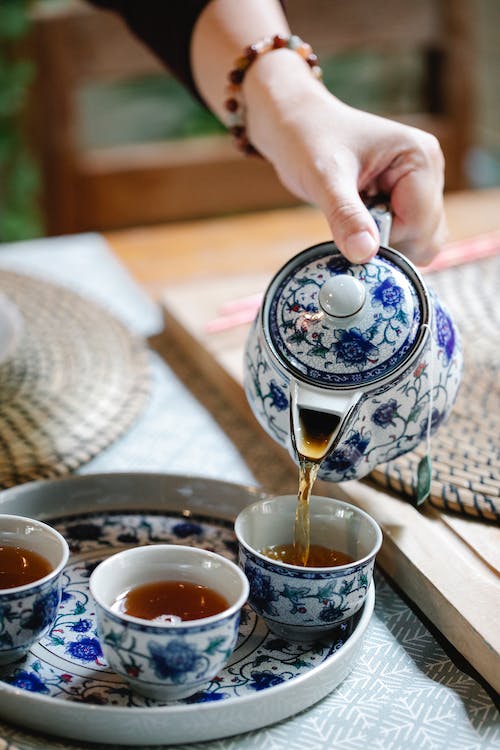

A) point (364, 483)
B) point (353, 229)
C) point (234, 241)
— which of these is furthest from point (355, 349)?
point (234, 241)

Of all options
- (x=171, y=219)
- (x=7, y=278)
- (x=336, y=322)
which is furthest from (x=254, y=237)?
(x=336, y=322)

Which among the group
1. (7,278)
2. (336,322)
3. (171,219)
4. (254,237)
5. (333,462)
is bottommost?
(171,219)

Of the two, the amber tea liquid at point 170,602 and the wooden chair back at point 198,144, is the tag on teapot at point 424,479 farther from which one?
the wooden chair back at point 198,144

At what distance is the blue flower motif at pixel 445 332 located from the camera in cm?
80

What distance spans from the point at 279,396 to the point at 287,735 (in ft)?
0.91

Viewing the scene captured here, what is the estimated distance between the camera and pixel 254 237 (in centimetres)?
168

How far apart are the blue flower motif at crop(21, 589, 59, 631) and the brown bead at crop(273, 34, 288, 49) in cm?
68

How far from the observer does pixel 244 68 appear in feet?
3.47

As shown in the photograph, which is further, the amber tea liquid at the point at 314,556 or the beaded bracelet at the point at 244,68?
the beaded bracelet at the point at 244,68

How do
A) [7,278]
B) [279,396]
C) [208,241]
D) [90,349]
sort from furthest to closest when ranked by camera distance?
[208,241], [7,278], [90,349], [279,396]

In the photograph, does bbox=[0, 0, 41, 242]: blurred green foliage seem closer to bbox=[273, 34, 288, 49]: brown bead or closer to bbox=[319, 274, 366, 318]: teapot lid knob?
bbox=[273, 34, 288, 49]: brown bead

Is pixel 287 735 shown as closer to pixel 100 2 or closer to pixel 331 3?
pixel 100 2

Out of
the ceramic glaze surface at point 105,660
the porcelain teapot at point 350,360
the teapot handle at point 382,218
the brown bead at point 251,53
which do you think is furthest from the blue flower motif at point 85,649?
the brown bead at point 251,53

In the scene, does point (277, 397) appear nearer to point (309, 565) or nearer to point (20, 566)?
point (309, 565)
